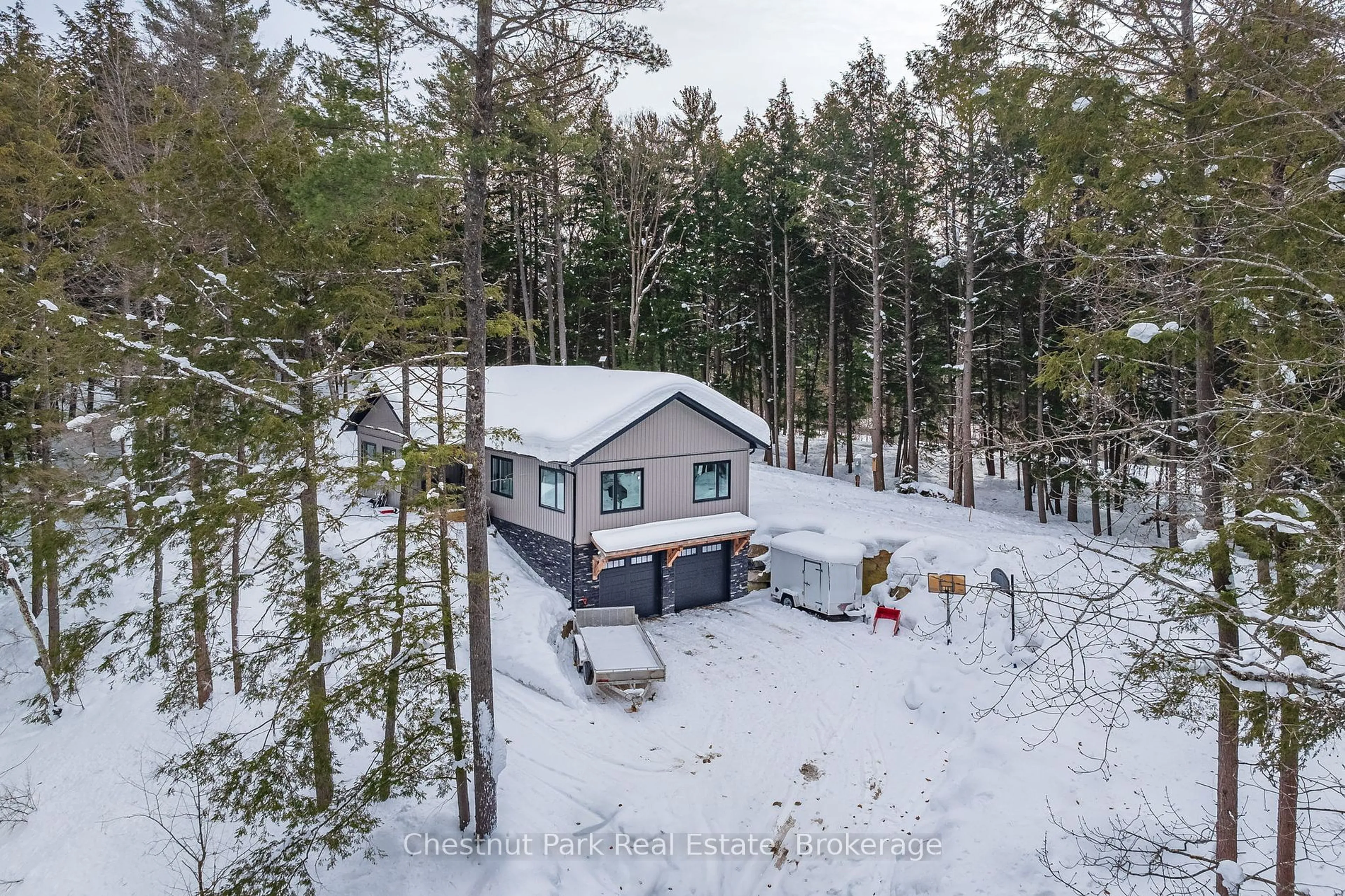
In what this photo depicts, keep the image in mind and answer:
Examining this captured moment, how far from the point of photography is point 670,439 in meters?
16.2

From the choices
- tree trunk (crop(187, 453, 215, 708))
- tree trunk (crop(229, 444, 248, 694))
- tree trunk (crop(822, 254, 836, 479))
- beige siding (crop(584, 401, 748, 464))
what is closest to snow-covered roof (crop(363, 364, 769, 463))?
beige siding (crop(584, 401, 748, 464))

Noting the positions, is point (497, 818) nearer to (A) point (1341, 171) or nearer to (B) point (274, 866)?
(B) point (274, 866)

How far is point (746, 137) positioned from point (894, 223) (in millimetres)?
8431

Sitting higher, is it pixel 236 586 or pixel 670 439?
pixel 670 439

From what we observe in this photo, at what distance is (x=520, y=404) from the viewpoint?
56.1 ft

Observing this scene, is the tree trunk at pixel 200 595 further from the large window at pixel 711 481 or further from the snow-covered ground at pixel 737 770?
the large window at pixel 711 481

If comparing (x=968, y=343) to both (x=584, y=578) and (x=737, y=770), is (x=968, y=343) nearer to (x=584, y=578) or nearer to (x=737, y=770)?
(x=584, y=578)

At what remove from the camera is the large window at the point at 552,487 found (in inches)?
587

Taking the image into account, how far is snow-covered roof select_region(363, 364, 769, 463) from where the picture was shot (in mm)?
14180

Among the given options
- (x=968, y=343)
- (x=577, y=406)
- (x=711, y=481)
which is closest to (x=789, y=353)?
(x=968, y=343)

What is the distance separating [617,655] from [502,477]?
253 inches

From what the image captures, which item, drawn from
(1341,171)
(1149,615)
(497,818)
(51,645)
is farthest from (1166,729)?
(51,645)

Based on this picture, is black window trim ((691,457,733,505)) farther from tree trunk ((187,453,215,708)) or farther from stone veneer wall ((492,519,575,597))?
tree trunk ((187,453,215,708))

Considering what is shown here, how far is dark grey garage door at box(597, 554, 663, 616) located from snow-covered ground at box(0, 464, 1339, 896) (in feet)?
4.23
